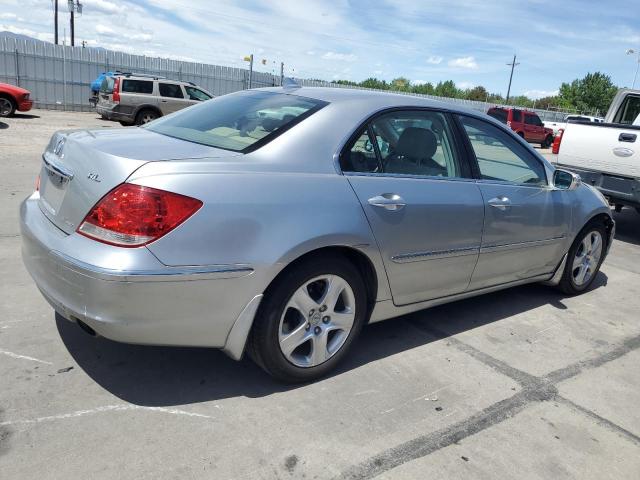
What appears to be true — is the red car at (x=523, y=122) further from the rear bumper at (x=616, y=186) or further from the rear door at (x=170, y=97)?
the rear bumper at (x=616, y=186)

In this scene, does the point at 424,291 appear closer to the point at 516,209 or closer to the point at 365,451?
the point at 516,209

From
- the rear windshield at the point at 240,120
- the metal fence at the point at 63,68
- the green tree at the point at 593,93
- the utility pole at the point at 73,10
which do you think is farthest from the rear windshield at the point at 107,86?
the green tree at the point at 593,93

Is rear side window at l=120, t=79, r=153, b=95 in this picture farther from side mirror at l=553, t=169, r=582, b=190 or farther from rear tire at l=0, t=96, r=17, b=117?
side mirror at l=553, t=169, r=582, b=190

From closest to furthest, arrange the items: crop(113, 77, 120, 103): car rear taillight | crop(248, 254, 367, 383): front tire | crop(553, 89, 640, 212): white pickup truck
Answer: crop(248, 254, 367, 383): front tire < crop(553, 89, 640, 212): white pickup truck < crop(113, 77, 120, 103): car rear taillight

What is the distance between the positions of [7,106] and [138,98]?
12.9 feet

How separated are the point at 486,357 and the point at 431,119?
1.63m

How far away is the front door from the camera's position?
12.6 feet

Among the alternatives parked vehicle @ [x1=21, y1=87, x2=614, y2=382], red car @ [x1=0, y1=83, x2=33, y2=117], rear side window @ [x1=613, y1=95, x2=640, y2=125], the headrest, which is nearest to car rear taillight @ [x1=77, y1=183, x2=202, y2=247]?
parked vehicle @ [x1=21, y1=87, x2=614, y2=382]

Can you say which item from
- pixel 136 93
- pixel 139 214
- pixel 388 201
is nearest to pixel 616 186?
pixel 388 201

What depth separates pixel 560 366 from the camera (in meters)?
3.62

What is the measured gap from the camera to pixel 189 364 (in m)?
3.18

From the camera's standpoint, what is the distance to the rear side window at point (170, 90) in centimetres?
1816

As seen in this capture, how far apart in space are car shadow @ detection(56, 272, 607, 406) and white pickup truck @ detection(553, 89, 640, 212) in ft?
13.3

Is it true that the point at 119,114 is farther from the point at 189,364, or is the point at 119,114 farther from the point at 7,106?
the point at 189,364
